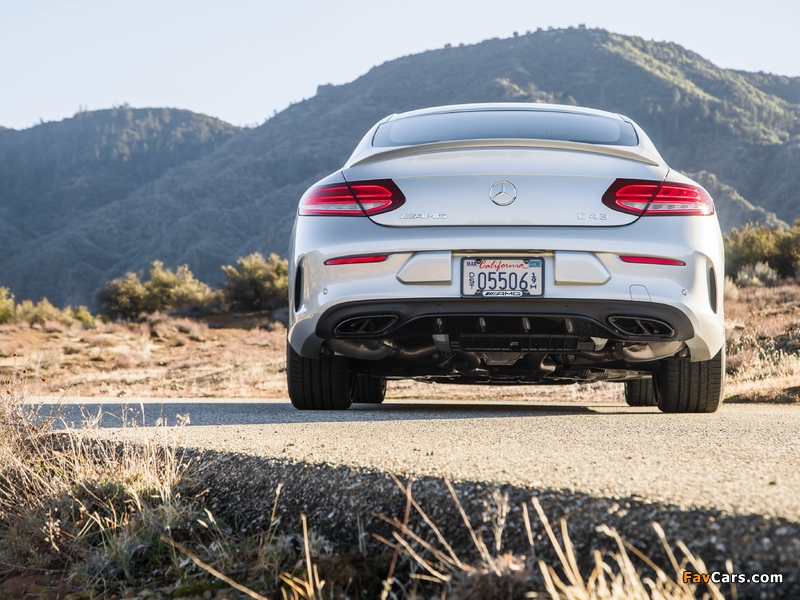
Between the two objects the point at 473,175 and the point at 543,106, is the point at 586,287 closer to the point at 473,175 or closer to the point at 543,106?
the point at 473,175

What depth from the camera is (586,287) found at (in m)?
3.76

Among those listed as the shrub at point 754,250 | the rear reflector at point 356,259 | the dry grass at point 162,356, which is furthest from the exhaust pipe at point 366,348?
the shrub at point 754,250

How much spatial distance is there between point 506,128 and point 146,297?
30.8m

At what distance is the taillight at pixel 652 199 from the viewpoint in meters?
3.81

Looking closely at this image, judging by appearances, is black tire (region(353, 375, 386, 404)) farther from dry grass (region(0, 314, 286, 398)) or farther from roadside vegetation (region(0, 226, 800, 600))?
dry grass (region(0, 314, 286, 398))

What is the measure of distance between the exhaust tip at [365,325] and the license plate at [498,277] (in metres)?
0.43

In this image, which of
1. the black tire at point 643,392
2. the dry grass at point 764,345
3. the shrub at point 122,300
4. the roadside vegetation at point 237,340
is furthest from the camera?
the shrub at point 122,300

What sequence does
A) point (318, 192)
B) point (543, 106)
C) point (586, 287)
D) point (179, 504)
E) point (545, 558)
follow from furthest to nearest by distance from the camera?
1. point (543, 106)
2. point (318, 192)
3. point (586, 287)
4. point (179, 504)
5. point (545, 558)

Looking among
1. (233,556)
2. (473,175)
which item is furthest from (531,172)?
(233,556)

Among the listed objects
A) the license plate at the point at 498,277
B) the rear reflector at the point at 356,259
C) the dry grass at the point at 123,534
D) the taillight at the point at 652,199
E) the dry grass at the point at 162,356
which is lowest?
the dry grass at the point at 162,356

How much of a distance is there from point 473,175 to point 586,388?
8.21 m

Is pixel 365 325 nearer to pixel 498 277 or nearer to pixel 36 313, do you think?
pixel 498 277

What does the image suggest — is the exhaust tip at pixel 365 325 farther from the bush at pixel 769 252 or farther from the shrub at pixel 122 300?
the shrub at pixel 122 300

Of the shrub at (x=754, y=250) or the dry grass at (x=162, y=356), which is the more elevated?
the shrub at (x=754, y=250)
